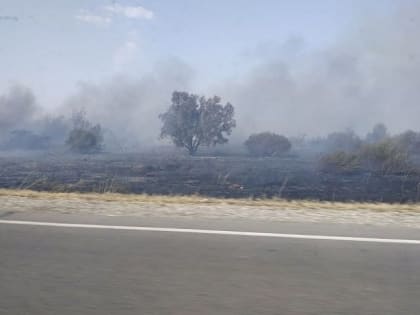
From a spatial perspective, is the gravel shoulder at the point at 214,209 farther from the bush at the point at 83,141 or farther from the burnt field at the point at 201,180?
the bush at the point at 83,141

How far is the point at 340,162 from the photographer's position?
19.4 m

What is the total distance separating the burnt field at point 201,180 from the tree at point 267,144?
6.21 m

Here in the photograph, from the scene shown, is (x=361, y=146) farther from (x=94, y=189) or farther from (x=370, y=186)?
(x=94, y=189)

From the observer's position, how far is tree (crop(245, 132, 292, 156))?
2642cm

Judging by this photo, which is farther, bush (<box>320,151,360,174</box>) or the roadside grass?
bush (<box>320,151,360,174</box>)

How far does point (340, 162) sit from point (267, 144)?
8.42 meters

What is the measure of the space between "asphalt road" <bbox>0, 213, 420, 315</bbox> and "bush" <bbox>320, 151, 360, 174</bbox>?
1213cm

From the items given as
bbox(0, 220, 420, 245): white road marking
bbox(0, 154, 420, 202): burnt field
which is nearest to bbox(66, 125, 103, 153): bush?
bbox(0, 154, 420, 202): burnt field

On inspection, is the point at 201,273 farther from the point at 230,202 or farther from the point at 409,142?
the point at 409,142

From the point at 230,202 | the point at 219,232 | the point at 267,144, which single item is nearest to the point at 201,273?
the point at 219,232

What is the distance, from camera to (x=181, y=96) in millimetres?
32219

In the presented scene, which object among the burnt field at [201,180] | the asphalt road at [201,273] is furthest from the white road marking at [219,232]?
the burnt field at [201,180]

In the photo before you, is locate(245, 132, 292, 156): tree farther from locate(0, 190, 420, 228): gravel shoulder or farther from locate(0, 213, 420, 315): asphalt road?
locate(0, 213, 420, 315): asphalt road

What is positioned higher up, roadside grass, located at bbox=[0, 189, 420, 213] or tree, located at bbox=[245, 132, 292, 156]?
tree, located at bbox=[245, 132, 292, 156]
